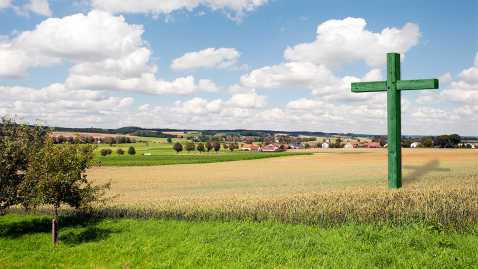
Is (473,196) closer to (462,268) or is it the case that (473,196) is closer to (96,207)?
(462,268)

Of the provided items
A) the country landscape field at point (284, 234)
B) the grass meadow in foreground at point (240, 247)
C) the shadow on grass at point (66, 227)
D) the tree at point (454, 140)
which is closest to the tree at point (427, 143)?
the tree at point (454, 140)

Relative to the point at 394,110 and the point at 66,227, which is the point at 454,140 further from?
the point at 66,227

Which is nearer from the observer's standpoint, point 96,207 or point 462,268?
point 462,268

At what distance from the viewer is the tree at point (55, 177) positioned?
340 inches

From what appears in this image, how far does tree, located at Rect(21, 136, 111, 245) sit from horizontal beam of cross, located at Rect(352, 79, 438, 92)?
1013cm

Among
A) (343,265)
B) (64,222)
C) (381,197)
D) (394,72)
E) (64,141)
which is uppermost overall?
(394,72)

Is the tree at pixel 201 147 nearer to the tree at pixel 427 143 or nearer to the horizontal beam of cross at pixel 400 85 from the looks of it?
the tree at pixel 427 143

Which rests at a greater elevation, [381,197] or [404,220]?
[381,197]

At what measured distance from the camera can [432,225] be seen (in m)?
7.05

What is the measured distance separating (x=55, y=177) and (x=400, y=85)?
11.8 m

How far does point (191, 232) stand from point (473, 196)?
868cm

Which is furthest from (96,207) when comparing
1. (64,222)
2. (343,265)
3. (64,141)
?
(343,265)

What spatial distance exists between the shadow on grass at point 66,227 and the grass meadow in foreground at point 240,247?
47mm

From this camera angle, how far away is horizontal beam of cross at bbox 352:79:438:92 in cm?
851
